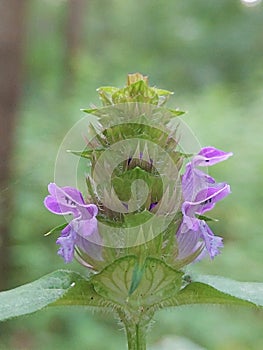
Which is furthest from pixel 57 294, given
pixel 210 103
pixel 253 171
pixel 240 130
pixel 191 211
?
pixel 210 103

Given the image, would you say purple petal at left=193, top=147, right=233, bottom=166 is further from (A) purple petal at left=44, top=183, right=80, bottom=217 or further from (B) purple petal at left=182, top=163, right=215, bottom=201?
(A) purple petal at left=44, top=183, right=80, bottom=217

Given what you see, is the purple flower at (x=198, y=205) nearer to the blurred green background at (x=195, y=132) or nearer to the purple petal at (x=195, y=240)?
the purple petal at (x=195, y=240)

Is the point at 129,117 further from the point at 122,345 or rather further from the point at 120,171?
the point at 122,345

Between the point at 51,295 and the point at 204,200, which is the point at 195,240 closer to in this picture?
the point at 204,200

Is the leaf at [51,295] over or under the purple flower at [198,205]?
under

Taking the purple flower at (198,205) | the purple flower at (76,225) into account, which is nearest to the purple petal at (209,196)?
the purple flower at (198,205)

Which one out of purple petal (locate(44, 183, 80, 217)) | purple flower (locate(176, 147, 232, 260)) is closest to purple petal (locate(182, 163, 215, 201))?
purple flower (locate(176, 147, 232, 260))

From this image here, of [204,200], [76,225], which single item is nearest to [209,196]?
[204,200]

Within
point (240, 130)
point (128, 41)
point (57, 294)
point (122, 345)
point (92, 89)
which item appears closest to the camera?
point (57, 294)
